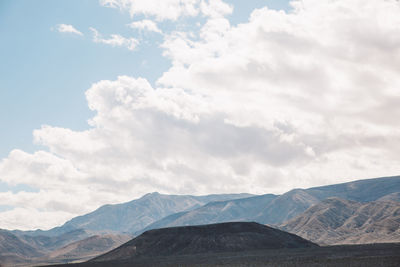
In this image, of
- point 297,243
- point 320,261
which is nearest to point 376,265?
point 320,261

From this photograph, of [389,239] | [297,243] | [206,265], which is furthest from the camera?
[389,239]

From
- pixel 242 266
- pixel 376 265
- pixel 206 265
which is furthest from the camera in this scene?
pixel 206 265

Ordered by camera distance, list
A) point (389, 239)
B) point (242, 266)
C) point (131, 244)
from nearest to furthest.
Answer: point (242, 266), point (131, 244), point (389, 239)

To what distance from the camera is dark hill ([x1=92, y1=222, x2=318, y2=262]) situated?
134375 mm

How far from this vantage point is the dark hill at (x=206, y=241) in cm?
13438

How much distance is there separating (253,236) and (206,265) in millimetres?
59411

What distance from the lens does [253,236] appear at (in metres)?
142

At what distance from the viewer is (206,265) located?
3374 inches

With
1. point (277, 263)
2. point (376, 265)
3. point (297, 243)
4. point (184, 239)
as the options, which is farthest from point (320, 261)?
point (184, 239)

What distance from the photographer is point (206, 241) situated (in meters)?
140

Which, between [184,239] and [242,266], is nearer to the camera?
[242,266]

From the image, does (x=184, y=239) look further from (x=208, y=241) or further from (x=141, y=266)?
(x=141, y=266)

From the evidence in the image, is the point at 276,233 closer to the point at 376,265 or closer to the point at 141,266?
the point at 141,266

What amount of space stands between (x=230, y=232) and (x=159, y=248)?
81.6 feet
